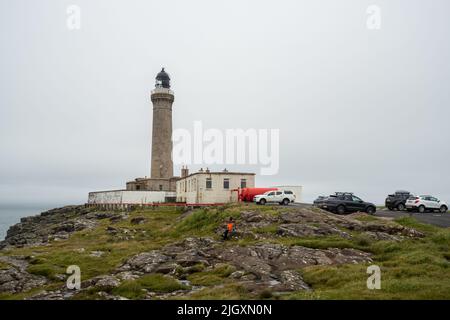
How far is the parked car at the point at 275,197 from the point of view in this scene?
116 feet

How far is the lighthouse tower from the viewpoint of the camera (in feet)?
203

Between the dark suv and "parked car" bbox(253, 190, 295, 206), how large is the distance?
1160 centimetres

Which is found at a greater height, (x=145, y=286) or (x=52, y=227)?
(x=145, y=286)

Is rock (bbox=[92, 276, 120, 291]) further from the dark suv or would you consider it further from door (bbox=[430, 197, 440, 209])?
door (bbox=[430, 197, 440, 209])

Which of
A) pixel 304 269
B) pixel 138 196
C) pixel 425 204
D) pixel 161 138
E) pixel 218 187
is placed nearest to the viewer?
pixel 304 269

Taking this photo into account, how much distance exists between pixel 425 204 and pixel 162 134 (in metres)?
44.9

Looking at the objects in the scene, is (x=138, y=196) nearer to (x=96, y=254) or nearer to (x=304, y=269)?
(x=96, y=254)

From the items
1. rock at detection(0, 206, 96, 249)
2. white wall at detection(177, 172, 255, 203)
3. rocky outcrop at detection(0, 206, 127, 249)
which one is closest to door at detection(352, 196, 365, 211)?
white wall at detection(177, 172, 255, 203)

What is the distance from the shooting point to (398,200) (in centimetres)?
3681

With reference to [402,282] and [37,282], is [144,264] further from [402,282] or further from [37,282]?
[402,282]

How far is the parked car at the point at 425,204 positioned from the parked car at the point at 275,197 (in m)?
12.7

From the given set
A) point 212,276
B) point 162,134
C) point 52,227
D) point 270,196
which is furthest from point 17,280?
point 162,134

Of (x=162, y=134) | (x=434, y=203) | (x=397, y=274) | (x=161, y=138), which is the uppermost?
(x=162, y=134)
